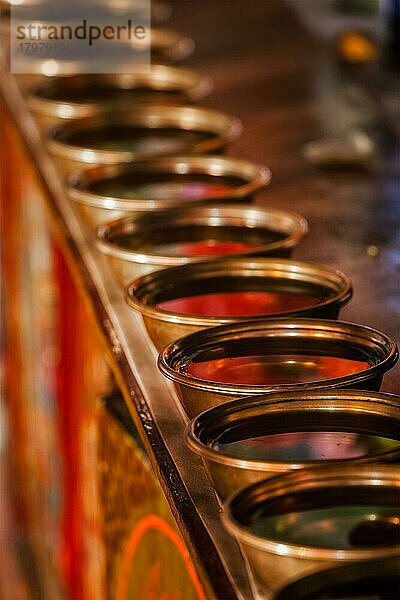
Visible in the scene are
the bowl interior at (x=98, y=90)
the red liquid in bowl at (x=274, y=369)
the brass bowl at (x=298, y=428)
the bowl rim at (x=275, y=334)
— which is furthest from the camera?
the bowl interior at (x=98, y=90)

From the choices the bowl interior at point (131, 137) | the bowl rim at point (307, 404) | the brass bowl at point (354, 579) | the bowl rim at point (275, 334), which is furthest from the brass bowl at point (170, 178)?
the brass bowl at point (354, 579)

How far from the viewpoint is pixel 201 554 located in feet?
4.25

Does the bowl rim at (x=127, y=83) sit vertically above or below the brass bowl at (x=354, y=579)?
above

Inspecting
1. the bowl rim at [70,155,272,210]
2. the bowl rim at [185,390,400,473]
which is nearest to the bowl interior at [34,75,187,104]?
the bowl rim at [70,155,272,210]

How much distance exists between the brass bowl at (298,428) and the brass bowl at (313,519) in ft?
0.22

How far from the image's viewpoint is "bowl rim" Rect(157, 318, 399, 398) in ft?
4.63

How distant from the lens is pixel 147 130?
3.01 metres

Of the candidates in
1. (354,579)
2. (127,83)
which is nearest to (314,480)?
(354,579)

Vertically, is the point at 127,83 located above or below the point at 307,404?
above

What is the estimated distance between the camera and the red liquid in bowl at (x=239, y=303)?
1.83m

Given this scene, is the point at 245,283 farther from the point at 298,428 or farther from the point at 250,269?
the point at 298,428

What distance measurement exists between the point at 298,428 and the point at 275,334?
267 millimetres

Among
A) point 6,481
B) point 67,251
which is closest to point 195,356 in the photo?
point 67,251

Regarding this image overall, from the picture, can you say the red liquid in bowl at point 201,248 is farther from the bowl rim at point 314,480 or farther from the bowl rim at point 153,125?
the bowl rim at point 314,480
